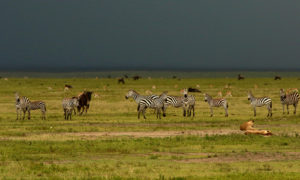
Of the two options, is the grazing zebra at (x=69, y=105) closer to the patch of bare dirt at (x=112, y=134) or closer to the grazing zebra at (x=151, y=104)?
the grazing zebra at (x=151, y=104)

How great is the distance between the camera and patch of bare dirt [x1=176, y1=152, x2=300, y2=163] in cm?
1911

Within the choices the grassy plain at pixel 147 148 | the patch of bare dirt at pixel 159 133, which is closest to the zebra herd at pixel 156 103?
the grassy plain at pixel 147 148

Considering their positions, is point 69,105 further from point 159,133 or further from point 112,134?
point 159,133

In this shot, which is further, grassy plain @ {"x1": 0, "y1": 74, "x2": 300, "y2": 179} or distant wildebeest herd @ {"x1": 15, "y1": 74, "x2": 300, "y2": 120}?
distant wildebeest herd @ {"x1": 15, "y1": 74, "x2": 300, "y2": 120}

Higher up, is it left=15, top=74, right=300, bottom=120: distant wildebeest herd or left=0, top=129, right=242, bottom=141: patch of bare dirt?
left=15, top=74, right=300, bottom=120: distant wildebeest herd

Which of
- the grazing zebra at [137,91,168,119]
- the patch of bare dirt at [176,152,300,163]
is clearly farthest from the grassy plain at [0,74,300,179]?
the grazing zebra at [137,91,168,119]

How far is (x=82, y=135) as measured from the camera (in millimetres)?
26469

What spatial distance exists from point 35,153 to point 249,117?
18.9 meters

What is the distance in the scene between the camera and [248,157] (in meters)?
19.7

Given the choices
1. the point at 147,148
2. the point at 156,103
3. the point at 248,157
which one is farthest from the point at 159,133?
the point at 156,103

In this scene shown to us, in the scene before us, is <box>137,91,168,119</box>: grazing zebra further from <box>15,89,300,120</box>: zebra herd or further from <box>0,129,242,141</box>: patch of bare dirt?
<box>0,129,242,141</box>: patch of bare dirt

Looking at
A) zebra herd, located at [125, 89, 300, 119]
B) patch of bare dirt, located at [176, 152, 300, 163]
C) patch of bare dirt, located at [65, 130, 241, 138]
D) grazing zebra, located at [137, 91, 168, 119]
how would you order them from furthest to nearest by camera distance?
zebra herd, located at [125, 89, 300, 119] < grazing zebra, located at [137, 91, 168, 119] < patch of bare dirt, located at [65, 130, 241, 138] < patch of bare dirt, located at [176, 152, 300, 163]

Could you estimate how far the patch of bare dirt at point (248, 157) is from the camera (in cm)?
1911

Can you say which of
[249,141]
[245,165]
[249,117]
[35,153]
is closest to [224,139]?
[249,141]
